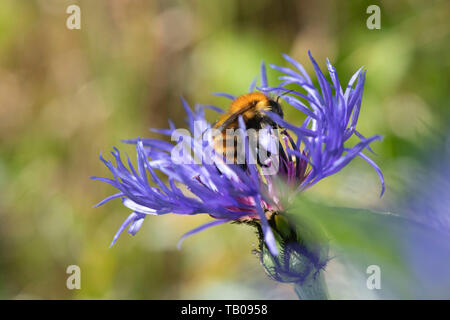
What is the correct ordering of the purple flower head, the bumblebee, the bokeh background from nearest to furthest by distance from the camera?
the purple flower head
the bumblebee
the bokeh background

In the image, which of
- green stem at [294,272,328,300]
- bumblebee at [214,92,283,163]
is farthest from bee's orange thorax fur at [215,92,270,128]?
green stem at [294,272,328,300]

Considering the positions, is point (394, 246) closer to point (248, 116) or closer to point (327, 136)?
point (327, 136)

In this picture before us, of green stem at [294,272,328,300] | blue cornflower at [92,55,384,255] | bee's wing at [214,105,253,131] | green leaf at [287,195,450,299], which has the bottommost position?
green stem at [294,272,328,300]

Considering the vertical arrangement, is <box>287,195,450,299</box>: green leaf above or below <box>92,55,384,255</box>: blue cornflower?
below

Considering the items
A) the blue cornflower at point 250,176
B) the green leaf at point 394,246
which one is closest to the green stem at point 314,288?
the blue cornflower at point 250,176

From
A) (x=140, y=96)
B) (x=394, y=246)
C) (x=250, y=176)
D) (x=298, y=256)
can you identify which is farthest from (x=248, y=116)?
(x=140, y=96)

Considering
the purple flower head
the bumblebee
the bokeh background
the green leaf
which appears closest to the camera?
the green leaf

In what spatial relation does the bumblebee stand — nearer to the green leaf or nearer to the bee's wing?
the bee's wing
